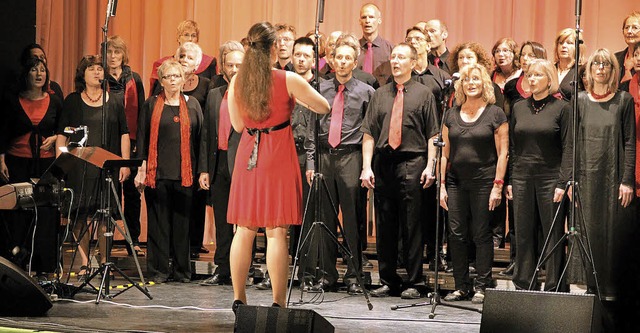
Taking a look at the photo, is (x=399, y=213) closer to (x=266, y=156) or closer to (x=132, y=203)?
(x=266, y=156)

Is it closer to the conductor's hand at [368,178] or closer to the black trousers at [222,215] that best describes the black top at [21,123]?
the black trousers at [222,215]

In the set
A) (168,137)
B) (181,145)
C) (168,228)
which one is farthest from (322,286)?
(168,137)

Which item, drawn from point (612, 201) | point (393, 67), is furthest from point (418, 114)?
point (612, 201)

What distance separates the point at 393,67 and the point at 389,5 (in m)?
2.91

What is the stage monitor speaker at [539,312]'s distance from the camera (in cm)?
431

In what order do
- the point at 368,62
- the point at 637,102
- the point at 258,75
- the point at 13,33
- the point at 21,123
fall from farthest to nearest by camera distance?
the point at 13,33
the point at 368,62
the point at 21,123
the point at 637,102
the point at 258,75

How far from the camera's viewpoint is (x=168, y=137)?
7.01 meters

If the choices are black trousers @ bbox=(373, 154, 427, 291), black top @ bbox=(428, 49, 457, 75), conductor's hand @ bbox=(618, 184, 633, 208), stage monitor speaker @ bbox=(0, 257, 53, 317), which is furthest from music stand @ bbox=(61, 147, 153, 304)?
conductor's hand @ bbox=(618, 184, 633, 208)


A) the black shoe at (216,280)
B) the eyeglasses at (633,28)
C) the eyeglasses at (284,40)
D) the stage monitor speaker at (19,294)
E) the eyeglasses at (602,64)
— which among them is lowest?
the black shoe at (216,280)

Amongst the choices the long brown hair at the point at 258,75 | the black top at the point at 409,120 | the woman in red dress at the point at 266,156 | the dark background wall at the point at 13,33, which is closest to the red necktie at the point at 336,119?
the black top at the point at 409,120

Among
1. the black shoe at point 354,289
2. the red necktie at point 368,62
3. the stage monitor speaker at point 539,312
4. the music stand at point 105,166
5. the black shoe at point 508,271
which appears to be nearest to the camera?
the stage monitor speaker at point 539,312

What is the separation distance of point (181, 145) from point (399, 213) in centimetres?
174

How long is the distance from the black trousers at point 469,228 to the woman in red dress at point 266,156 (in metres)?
1.55

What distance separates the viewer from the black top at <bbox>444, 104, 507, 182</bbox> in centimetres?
611
